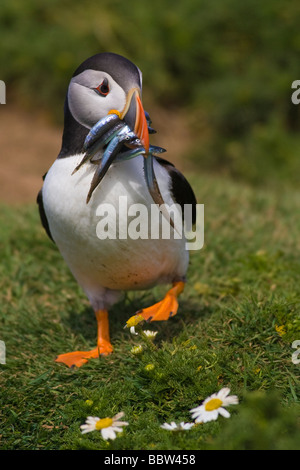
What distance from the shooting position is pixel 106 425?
8.36 feet

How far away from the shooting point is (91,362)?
131 inches

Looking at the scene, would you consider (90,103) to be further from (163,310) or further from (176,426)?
(176,426)

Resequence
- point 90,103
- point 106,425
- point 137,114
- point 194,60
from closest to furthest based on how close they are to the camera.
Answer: point 106,425, point 137,114, point 90,103, point 194,60

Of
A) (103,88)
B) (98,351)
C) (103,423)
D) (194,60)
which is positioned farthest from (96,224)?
(194,60)

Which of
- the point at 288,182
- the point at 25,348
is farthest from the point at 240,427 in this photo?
the point at 288,182

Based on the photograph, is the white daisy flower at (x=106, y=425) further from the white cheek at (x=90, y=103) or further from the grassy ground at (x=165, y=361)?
the white cheek at (x=90, y=103)

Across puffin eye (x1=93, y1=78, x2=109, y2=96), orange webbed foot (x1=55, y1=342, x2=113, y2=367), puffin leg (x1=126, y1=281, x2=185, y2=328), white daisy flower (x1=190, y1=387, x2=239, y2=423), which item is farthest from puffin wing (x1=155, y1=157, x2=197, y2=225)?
white daisy flower (x1=190, y1=387, x2=239, y2=423)

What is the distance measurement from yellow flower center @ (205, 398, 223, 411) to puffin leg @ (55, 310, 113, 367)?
90cm

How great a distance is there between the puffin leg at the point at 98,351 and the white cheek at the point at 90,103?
1.10m

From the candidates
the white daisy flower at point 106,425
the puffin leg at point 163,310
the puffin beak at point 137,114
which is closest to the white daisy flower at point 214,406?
the white daisy flower at point 106,425

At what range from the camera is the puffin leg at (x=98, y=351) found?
335 centimetres

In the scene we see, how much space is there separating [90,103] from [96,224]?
57 cm

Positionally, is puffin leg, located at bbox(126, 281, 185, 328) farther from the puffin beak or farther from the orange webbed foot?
the puffin beak

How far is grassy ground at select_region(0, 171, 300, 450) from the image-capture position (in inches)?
99.9
